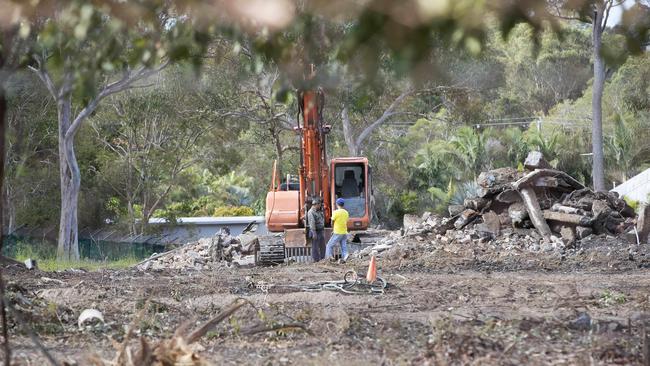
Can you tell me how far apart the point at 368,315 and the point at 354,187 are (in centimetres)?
1308

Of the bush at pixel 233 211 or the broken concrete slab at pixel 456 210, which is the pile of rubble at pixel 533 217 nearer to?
the broken concrete slab at pixel 456 210

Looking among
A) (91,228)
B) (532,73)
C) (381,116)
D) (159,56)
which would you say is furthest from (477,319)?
(532,73)

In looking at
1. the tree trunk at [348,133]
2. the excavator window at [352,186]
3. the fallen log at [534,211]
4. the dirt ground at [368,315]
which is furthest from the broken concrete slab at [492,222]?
the tree trunk at [348,133]

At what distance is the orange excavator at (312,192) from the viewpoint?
21828 mm

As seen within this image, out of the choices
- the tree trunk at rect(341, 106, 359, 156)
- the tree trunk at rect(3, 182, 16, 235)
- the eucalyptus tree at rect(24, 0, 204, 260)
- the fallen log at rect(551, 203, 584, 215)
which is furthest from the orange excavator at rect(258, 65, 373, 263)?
the tree trunk at rect(3, 182, 16, 235)

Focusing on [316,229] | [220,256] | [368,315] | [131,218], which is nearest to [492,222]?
[316,229]

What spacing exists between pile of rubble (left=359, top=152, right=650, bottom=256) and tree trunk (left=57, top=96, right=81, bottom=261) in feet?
39.9

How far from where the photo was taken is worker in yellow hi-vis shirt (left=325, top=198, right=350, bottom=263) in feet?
66.9

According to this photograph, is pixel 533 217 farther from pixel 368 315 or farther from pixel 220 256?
pixel 368 315

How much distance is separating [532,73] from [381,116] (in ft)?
69.9

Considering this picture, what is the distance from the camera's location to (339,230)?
20641mm

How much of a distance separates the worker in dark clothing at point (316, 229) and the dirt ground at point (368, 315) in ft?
12.0

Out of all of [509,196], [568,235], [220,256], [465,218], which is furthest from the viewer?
[220,256]

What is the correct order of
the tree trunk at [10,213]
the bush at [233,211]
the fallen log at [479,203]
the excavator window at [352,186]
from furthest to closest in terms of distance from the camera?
the bush at [233,211] < the tree trunk at [10,213] < the fallen log at [479,203] < the excavator window at [352,186]
